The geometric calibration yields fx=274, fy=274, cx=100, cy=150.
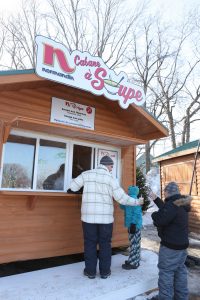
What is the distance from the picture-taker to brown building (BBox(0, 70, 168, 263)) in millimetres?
4684

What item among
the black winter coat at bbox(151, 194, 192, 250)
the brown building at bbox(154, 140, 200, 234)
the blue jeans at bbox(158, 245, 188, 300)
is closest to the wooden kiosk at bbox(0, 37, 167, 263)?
the black winter coat at bbox(151, 194, 192, 250)

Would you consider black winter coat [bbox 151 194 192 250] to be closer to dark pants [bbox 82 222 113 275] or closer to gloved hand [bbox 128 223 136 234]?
dark pants [bbox 82 222 113 275]

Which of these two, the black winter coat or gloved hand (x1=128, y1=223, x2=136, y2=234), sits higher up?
the black winter coat

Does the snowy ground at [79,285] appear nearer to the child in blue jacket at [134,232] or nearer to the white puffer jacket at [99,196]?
the child in blue jacket at [134,232]

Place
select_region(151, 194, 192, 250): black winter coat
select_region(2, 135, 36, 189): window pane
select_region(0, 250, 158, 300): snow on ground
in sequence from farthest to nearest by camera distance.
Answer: select_region(2, 135, 36, 189): window pane
select_region(0, 250, 158, 300): snow on ground
select_region(151, 194, 192, 250): black winter coat

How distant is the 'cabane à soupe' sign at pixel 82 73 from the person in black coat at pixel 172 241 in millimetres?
2306

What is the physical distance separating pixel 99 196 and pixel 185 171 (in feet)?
25.6

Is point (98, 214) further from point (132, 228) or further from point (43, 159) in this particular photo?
point (43, 159)

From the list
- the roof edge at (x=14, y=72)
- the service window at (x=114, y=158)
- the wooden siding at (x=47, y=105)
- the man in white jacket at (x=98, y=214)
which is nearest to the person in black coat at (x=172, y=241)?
the man in white jacket at (x=98, y=214)

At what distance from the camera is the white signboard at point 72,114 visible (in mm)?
5395

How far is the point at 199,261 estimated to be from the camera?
234 inches

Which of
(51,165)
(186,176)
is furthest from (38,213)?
(186,176)

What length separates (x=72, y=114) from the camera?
220 inches

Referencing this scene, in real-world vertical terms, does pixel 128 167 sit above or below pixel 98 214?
above
